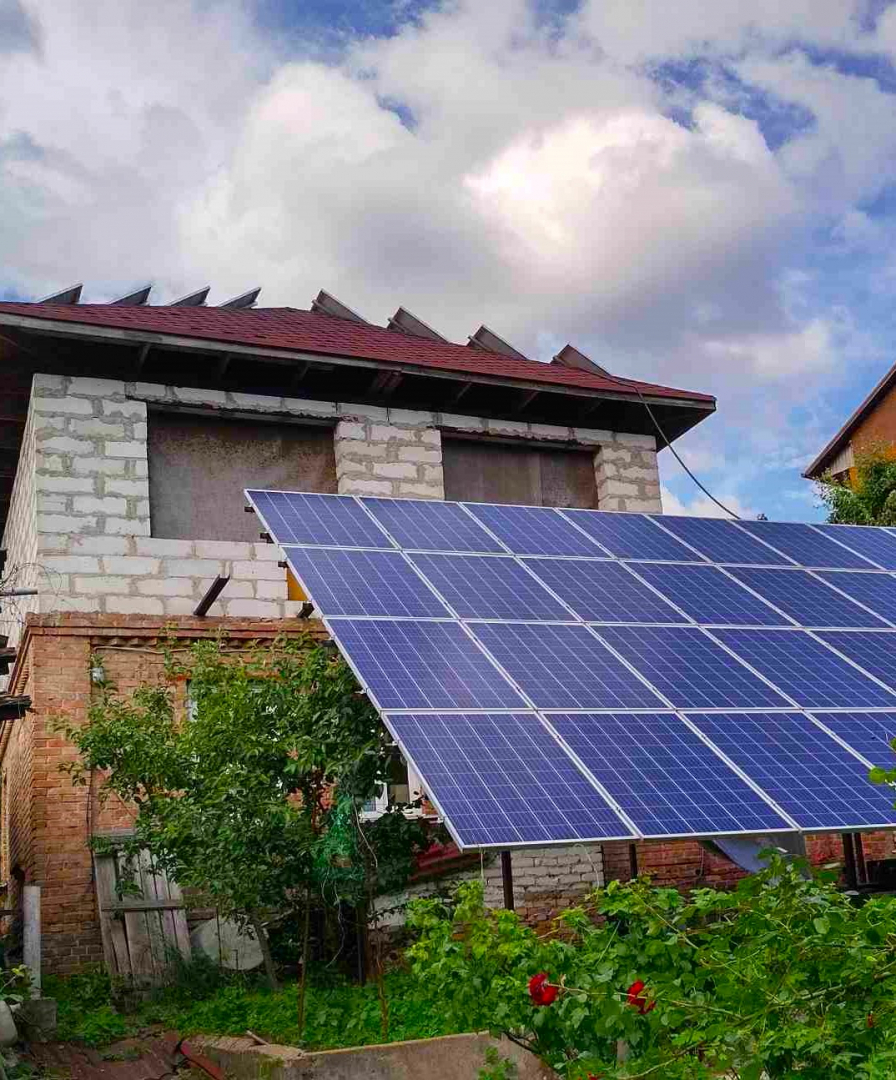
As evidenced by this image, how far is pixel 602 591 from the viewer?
10273mm

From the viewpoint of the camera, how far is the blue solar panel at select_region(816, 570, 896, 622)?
1135 cm

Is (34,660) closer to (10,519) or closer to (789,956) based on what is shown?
(10,519)

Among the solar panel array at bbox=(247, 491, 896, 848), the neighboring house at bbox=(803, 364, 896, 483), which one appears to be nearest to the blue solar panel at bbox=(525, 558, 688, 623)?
the solar panel array at bbox=(247, 491, 896, 848)

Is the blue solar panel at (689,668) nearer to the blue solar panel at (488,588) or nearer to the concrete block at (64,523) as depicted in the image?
the blue solar panel at (488,588)

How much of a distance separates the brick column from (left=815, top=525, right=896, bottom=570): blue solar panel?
4.80 m

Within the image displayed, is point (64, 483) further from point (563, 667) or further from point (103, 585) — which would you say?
point (563, 667)

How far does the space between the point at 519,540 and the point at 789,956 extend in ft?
21.9

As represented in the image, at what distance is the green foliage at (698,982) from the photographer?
4184mm

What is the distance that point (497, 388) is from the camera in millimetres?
16375

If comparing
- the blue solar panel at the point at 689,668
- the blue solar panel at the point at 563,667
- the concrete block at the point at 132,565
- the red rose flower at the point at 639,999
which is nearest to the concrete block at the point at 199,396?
the concrete block at the point at 132,565

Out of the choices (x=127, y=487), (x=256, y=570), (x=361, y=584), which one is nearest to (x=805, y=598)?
(x=361, y=584)

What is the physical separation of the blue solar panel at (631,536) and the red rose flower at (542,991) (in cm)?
632

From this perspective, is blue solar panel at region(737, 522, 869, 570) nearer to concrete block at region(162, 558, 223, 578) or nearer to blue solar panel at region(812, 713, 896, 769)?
blue solar panel at region(812, 713, 896, 769)

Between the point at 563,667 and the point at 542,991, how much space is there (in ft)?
12.4
